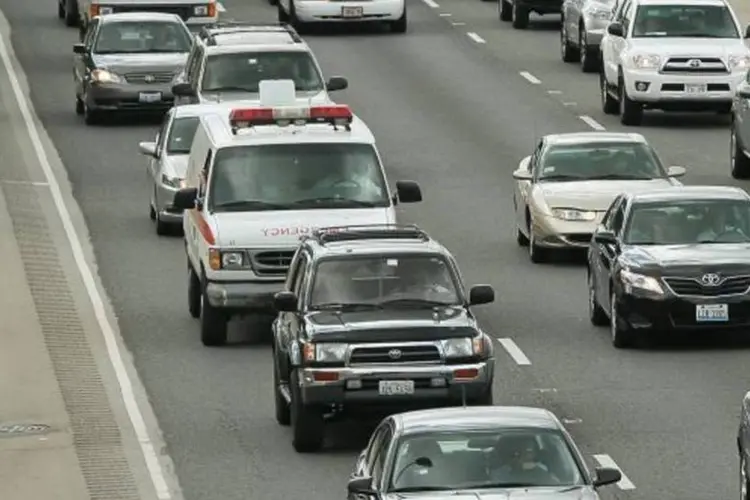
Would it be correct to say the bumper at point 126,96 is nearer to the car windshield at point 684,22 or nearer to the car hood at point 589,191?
the car windshield at point 684,22

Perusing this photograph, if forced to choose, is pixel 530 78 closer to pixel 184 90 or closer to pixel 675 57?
pixel 675 57

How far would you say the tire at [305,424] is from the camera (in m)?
24.2

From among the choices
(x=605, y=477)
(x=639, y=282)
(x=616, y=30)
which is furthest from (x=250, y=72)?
(x=605, y=477)

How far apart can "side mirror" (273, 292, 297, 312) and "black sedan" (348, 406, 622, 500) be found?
543 centimetres

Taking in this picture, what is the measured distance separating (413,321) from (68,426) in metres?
3.58

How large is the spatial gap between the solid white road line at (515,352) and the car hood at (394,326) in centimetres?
430

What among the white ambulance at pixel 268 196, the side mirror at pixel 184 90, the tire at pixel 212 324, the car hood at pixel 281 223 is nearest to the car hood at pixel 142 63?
the side mirror at pixel 184 90

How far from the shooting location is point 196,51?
4331cm

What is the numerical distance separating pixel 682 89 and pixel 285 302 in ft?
71.4

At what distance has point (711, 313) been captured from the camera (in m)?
28.7

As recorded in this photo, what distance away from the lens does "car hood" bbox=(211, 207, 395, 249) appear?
29375 mm

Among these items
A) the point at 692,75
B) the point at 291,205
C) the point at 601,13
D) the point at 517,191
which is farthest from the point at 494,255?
the point at 601,13

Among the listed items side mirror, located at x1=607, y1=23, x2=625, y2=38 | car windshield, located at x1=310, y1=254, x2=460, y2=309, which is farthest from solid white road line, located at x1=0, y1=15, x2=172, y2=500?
side mirror, located at x1=607, y1=23, x2=625, y2=38

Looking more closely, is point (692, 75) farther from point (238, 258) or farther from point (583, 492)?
point (583, 492)
